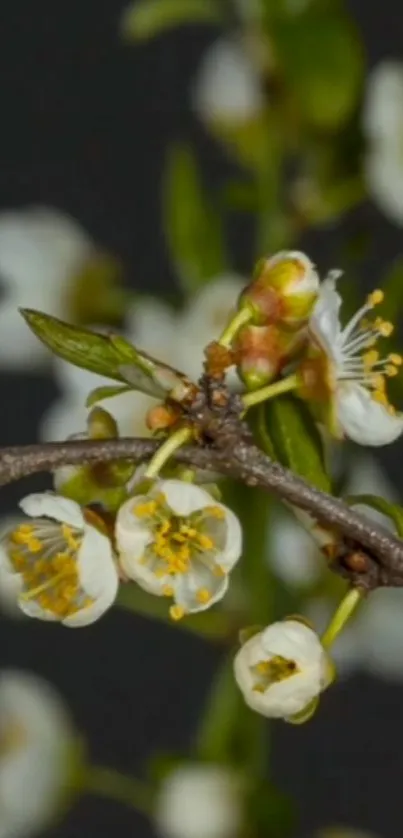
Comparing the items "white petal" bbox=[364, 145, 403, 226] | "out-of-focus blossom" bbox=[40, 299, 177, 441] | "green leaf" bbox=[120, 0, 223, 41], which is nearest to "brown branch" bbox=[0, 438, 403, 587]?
"out-of-focus blossom" bbox=[40, 299, 177, 441]

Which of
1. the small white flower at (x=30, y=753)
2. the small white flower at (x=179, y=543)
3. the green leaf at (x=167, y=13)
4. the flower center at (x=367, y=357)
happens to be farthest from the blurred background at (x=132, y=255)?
the small white flower at (x=179, y=543)

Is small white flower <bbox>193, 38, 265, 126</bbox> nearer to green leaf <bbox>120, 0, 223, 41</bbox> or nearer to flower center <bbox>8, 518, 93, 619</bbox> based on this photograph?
green leaf <bbox>120, 0, 223, 41</bbox>

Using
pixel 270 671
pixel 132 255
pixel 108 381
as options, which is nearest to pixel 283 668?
pixel 270 671

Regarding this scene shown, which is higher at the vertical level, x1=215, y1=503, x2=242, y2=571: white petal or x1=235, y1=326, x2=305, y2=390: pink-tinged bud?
x1=235, y1=326, x2=305, y2=390: pink-tinged bud

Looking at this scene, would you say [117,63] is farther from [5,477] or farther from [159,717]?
[5,477]

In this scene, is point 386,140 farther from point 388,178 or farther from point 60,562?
point 60,562

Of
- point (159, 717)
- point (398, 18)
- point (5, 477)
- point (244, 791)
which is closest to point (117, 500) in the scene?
point (5, 477)

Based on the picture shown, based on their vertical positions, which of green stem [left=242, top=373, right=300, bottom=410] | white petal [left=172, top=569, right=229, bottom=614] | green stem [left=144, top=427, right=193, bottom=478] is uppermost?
green stem [left=242, top=373, right=300, bottom=410]
